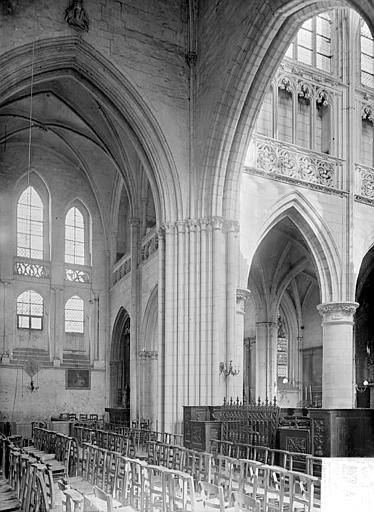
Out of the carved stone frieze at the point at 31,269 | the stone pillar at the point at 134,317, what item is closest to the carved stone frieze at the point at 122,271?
the stone pillar at the point at 134,317

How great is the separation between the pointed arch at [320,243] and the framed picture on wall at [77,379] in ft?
39.8

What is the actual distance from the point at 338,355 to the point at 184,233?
20.6 feet

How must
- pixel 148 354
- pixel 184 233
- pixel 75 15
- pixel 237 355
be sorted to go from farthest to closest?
pixel 148 354 < pixel 184 233 < pixel 237 355 < pixel 75 15

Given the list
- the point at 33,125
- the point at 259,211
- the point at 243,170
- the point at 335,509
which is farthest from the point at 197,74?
the point at 335,509

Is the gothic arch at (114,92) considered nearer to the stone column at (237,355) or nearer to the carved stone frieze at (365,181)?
the stone column at (237,355)

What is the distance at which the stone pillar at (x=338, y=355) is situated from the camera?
20.8 m

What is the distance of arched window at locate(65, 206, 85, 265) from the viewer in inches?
1187

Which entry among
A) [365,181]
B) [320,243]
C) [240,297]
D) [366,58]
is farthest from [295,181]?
[366,58]

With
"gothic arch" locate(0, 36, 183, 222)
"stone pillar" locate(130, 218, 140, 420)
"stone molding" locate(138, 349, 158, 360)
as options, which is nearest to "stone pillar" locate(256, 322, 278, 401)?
"stone molding" locate(138, 349, 158, 360)

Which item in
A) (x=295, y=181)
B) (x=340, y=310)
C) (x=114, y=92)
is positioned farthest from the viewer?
(x=340, y=310)

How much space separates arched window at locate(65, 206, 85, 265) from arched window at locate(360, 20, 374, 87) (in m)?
13.8

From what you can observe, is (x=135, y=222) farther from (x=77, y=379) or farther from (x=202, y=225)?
(x=202, y=225)

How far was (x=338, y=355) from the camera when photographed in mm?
20875

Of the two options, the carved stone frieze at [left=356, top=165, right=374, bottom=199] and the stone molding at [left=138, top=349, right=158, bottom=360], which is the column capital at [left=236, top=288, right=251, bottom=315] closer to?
the carved stone frieze at [left=356, top=165, right=374, bottom=199]
